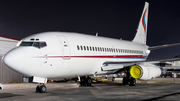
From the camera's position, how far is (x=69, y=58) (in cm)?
1267

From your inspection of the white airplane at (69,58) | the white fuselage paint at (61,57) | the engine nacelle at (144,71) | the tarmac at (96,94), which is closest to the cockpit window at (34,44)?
the white airplane at (69,58)

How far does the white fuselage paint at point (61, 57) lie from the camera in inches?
423

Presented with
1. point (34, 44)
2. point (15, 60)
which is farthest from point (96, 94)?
point (15, 60)

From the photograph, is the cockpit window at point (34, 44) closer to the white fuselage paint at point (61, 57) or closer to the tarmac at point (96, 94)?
the white fuselage paint at point (61, 57)

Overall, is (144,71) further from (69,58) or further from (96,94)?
(69,58)

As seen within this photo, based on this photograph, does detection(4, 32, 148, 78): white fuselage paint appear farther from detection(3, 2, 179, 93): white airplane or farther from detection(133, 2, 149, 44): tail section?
detection(133, 2, 149, 44): tail section

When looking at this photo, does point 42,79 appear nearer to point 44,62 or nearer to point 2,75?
point 44,62

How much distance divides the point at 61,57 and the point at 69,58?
68 cm

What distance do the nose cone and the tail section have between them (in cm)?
1656

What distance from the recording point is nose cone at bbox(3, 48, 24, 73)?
33.3 ft

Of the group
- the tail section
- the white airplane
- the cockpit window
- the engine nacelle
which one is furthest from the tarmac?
the tail section

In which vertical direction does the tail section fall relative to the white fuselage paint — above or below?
above

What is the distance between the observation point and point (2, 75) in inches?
972

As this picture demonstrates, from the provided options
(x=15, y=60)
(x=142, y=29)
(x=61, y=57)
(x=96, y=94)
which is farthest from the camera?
(x=142, y=29)
